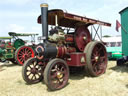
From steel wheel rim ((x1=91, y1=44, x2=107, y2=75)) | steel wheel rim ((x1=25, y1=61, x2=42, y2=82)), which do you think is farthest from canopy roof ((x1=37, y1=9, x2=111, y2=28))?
steel wheel rim ((x1=25, y1=61, x2=42, y2=82))

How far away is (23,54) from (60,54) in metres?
4.79

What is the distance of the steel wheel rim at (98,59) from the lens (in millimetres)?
4887

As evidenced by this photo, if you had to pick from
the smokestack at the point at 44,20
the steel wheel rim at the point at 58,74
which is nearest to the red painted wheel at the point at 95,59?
the steel wheel rim at the point at 58,74

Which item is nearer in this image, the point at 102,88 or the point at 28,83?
the point at 102,88

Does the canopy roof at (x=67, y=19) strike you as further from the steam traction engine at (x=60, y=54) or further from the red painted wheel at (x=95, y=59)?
the red painted wheel at (x=95, y=59)

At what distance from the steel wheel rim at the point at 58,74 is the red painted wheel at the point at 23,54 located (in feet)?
15.7

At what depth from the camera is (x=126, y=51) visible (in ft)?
17.5

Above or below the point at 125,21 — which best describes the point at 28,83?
below

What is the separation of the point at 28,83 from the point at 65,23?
2735 millimetres

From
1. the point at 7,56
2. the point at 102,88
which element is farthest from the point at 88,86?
the point at 7,56

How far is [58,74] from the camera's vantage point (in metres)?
3.56

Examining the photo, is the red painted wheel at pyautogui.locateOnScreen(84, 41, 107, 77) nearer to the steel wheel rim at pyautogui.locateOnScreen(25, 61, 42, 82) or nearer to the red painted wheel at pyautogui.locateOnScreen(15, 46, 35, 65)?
the steel wheel rim at pyautogui.locateOnScreen(25, 61, 42, 82)

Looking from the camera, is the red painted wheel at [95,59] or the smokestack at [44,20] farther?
the red painted wheel at [95,59]

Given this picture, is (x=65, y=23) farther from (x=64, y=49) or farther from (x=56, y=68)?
(x=56, y=68)
